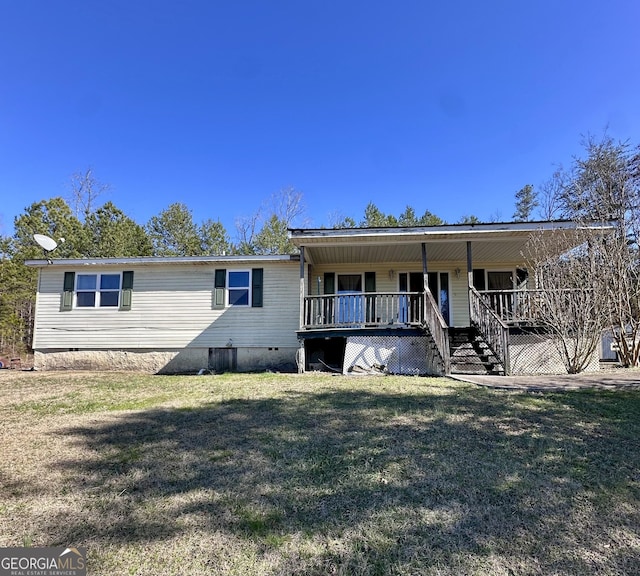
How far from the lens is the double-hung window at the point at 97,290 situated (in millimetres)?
11781

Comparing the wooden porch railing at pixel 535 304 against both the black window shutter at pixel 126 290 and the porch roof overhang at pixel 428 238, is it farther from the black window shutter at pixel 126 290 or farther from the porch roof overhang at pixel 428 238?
the black window shutter at pixel 126 290

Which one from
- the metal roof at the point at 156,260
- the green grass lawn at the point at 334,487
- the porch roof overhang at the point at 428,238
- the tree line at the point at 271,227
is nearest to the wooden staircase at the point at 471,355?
the tree line at the point at 271,227

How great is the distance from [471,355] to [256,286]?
20.7ft

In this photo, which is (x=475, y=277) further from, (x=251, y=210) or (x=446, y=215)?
(x=251, y=210)

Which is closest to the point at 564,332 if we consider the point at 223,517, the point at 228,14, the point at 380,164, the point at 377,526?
the point at 377,526

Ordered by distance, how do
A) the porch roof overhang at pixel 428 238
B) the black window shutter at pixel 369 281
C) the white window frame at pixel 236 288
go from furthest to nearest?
the black window shutter at pixel 369 281, the white window frame at pixel 236 288, the porch roof overhang at pixel 428 238

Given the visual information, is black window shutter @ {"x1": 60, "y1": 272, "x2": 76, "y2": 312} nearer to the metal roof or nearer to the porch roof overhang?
the metal roof

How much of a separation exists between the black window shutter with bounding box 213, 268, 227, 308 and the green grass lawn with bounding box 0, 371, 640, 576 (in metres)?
6.44

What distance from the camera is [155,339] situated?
11.6 m

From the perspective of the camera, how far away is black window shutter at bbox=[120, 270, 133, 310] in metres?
11.7

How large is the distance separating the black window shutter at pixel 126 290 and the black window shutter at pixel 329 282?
611 centimetres

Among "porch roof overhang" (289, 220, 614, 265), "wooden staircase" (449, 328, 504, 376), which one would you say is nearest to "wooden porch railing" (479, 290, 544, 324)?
"wooden staircase" (449, 328, 504, 376)

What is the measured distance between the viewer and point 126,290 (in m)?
11.7

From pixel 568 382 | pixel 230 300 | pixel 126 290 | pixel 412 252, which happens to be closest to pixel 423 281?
pixel 412 252
